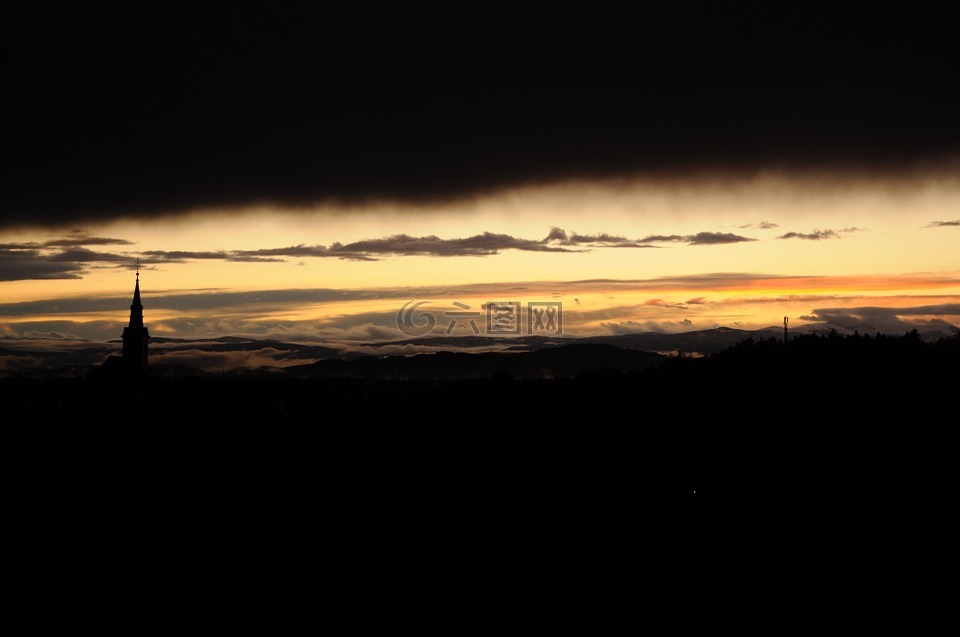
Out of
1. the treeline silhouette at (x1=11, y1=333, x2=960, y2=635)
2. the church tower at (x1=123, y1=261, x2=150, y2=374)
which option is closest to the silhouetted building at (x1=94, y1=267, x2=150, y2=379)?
the church tower at (x1=123, y1=261, x2=150, y2=374)

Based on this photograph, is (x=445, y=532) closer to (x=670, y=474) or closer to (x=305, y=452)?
(x=670, y=474)

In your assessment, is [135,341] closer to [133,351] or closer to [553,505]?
[133,351]

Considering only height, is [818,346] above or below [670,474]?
above

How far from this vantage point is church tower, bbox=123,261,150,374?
190 m

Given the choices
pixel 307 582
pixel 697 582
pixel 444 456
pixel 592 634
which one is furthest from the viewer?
pixel 444 456

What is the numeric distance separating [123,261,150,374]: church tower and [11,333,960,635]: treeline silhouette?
4731cm

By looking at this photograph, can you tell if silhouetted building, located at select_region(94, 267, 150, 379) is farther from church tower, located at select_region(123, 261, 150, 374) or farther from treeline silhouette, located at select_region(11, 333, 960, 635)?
treeline silhouette, located at select_region(11, 333, 960, 635)

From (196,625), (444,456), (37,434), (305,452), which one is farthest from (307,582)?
(37,434)

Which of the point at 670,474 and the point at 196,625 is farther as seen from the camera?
the point at 670,474

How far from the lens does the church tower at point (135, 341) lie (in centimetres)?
18962

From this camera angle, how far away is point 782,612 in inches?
1841

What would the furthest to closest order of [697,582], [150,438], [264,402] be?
[264,402], [150,438], [697,582]

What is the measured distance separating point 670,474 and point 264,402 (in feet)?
336

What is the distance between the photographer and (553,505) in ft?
280
